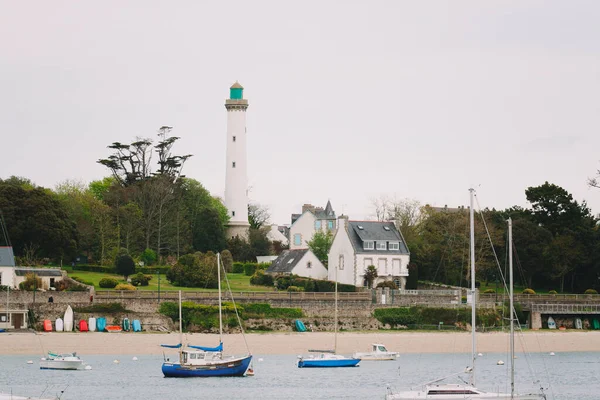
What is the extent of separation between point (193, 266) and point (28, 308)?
14.4 m

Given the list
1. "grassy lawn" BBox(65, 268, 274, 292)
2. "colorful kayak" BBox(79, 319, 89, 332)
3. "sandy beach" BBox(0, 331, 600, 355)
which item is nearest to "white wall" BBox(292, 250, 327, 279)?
"grassy lawn" BBox(65, 268, 274, 292)

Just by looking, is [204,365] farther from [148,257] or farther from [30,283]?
[148,257]

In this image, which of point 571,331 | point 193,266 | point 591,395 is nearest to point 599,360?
point 571,331

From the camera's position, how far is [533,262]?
82.2 metres

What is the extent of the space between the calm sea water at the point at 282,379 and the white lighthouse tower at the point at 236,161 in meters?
37.5

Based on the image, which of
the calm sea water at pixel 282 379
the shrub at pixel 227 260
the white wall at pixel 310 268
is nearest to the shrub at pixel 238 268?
the shrub at pixel 227 260

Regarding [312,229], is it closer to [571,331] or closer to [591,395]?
[571,331]

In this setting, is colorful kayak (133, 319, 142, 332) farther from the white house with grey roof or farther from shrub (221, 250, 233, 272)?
shrub (221, 250, 233, 272)

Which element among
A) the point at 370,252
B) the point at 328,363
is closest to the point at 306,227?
the point at 370,252

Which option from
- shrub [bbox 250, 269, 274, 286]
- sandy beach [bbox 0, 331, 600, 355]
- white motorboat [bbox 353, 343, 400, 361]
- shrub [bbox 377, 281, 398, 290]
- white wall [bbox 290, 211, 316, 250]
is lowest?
white motorboat [bbox 353, 343, 400, 361]

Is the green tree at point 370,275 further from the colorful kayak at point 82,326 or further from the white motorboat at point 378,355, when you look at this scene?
the colorful kayak at point 82,326

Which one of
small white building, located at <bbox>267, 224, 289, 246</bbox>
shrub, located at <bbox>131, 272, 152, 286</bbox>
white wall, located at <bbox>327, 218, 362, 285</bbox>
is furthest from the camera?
small white building, located at <bbox>267, 224, 289, 246</bbox>

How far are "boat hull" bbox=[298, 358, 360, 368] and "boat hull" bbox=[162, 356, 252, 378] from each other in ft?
17.8

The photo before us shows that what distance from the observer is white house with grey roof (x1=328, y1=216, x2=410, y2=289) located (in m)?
78.7
